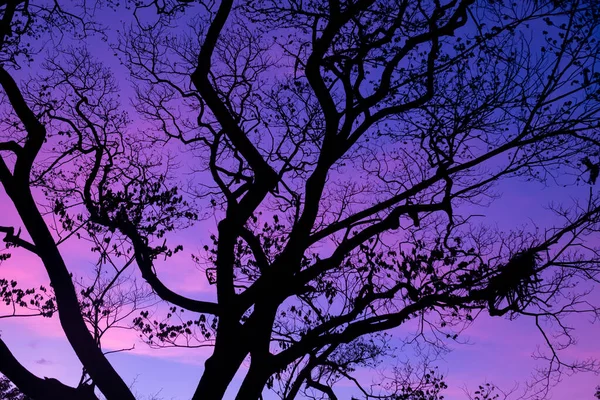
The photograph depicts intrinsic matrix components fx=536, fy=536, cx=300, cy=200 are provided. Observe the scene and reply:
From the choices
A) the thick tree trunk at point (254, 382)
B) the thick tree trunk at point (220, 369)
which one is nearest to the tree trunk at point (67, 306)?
the thick tree trunk at point (220, 369)

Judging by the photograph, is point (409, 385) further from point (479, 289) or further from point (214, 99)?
point (214, 99)

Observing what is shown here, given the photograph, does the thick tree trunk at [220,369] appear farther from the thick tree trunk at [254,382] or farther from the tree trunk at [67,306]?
the tree trunk at [67,306]

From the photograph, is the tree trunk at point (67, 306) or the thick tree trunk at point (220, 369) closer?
the tree trunk at point (67, 306)

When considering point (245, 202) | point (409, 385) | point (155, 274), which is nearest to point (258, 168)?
point (245, 202)

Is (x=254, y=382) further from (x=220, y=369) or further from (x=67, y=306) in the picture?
(x=67, y=306)

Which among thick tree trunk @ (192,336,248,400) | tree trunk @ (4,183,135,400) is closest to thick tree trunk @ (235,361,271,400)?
thick tree trunk @ (192,336,248,400)

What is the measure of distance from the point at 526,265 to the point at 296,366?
15.7 feet

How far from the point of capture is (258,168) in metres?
7.69

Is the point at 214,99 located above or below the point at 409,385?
above

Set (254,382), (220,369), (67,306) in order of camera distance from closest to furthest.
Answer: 1. (67,306)
2. (220,369)
3. (254,382)

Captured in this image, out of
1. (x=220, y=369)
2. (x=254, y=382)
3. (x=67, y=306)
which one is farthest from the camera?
(x=254, y=382)

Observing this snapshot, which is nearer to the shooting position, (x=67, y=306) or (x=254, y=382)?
(x=67, y=306)

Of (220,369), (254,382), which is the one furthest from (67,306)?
(254,382)

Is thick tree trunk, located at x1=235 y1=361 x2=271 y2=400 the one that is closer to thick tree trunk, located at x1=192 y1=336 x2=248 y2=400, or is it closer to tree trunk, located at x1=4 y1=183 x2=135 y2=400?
thick tree trunk, located at x1=192 y1=336 x2=248 y2=400
